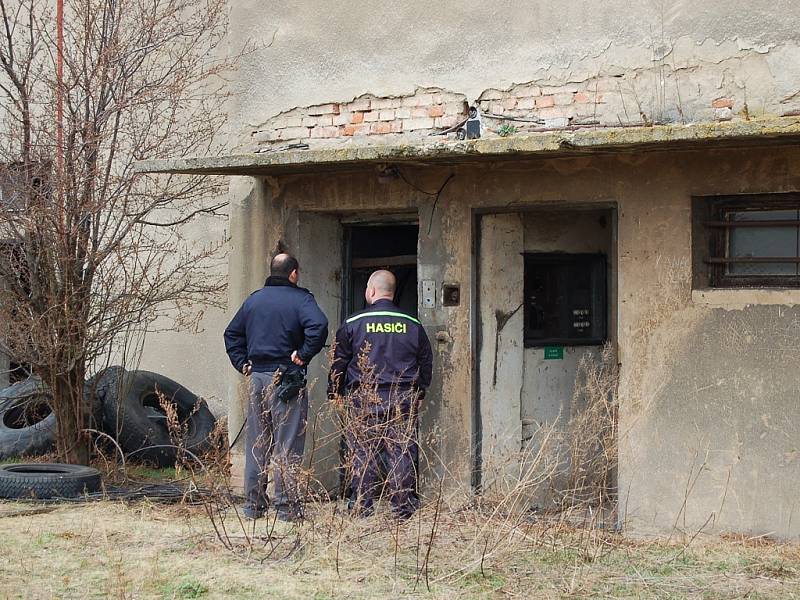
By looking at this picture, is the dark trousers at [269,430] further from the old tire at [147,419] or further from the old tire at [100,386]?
the old tire at [100,386]

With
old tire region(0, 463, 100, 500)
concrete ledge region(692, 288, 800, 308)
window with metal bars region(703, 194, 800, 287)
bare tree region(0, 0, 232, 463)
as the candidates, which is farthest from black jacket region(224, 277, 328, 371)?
window with metal bars region(703, 194, 800, 287)

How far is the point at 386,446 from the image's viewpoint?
8.11 metres

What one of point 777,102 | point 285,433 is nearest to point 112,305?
point 285,433

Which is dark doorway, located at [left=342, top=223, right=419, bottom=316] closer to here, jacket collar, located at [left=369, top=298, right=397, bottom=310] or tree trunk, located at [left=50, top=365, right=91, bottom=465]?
jacket collar, located at [left=369, top=298, right=397, bottom=310]

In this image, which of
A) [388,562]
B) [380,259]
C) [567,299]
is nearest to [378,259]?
[380,259]

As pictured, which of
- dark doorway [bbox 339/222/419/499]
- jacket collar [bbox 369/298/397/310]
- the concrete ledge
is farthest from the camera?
dark doorway [bbox 339/222/419/499]

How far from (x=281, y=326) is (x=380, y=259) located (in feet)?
5.81

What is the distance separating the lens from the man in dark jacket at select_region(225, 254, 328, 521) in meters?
8.39

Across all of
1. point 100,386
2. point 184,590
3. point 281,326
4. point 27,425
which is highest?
point 281,326

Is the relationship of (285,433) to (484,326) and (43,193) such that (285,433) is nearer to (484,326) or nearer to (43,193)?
(484,326)

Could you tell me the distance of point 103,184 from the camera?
10125mm

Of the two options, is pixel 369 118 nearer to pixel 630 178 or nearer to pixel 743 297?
pixel 630 178

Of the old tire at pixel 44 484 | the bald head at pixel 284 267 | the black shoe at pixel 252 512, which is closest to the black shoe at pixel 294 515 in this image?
the black shoe at pixel 252 512

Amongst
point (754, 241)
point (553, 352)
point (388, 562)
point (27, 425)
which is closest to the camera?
point (388, 562)
